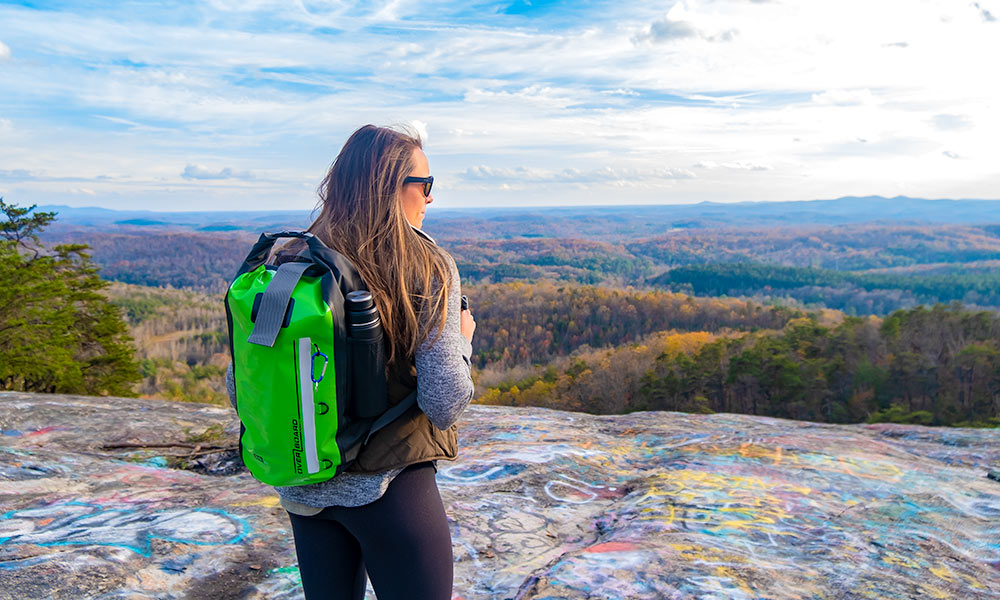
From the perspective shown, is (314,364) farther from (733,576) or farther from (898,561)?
(898,561)

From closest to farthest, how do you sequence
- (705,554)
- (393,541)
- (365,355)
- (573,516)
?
(365,355) → (393,541) → (705,554) → (573,516)

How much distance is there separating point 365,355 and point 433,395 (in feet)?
0.86

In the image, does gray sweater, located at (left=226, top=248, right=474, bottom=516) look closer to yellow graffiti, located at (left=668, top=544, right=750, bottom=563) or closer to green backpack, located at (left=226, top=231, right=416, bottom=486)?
green backpack, located at (left=226, top=231, right=416, bottom=486)

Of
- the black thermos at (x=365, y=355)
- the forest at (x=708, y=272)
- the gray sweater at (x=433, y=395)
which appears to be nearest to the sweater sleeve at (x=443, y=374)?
the gray sweater at (x=433, y=395)

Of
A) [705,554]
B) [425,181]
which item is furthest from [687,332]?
[425,181]

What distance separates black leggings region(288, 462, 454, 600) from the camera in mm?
2023

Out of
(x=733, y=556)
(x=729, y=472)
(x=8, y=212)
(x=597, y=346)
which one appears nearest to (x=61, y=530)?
(x=733, y=556)

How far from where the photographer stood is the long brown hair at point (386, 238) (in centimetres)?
199

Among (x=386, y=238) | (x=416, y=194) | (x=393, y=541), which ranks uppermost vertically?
(x=416, y=194)

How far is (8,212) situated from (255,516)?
2671 cm

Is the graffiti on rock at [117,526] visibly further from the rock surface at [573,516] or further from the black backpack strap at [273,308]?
the black backpack strap at [273,308]

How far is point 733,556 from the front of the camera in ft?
15.6

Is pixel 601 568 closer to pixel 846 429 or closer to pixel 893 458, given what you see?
pixel 893 458

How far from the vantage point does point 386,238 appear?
6.72 feet
